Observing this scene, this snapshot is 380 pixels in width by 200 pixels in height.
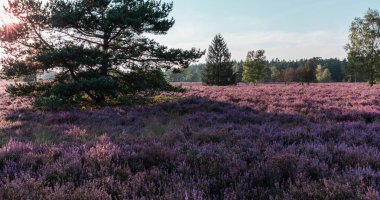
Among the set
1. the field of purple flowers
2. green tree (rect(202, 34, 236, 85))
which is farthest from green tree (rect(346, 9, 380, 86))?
the field of purple flowers

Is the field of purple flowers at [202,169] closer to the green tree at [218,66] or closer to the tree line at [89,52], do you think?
the tree line at [89,52]

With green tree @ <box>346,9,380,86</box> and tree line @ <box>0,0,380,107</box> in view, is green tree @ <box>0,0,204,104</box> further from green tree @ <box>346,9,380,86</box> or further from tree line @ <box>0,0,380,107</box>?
green tree @ <box>346,9,380,86</box>

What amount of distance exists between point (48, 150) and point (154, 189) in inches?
115

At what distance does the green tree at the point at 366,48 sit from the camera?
40438mm

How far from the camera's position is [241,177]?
371 centimetres

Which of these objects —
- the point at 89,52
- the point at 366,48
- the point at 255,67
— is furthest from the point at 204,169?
the point at 255,67

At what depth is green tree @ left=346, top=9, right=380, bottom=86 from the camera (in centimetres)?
4044

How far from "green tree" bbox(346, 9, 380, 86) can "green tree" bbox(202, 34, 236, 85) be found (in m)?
21.6

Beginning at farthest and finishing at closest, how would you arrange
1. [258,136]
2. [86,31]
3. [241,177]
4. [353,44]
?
1. [353,44]
2. [86,31]
3. [258,136]
4. [241,177]

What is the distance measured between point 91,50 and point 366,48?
39.2 m

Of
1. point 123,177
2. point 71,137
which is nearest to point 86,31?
point 71,137

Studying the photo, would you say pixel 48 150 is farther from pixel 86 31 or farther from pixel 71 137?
pixel 86 31

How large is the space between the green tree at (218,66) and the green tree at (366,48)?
21560 mm

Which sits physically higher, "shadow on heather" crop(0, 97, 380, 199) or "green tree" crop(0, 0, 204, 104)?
"green tree" crop(0, 0, 204, 104)
